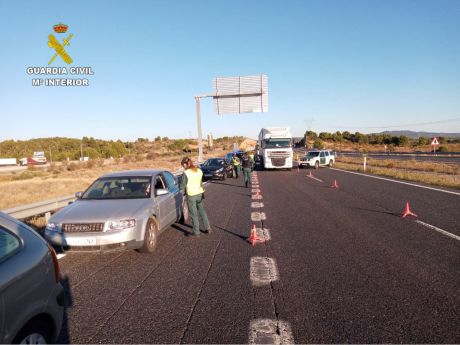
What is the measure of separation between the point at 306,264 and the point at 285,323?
1.92 metres

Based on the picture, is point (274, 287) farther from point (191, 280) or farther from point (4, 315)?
point (4, 315)

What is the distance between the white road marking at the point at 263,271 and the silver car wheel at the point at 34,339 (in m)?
2.68

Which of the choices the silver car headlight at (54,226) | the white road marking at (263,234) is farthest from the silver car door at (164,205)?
the white road marking at (263,234)

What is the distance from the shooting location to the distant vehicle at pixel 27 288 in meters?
2.38

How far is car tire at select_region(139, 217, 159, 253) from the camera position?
5.96m

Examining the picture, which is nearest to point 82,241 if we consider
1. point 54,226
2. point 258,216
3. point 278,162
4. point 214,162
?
point 54,226

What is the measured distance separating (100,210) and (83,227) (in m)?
0.51

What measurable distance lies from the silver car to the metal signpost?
64.9 ft

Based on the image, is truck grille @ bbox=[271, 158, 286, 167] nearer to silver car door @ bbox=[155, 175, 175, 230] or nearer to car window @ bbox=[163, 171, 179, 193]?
car window @ bbox=[163, 171, 179, 193]

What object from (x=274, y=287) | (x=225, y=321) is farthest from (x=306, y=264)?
(x=225, y=321)

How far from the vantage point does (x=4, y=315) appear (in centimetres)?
230

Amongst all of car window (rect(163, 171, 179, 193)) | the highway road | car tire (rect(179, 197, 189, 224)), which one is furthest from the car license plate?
car tire (rect(179, 197, 189, 224))

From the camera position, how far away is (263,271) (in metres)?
5.08

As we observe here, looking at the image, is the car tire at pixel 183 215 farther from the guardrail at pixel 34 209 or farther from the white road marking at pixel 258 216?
the guardrail at pixel 34 209
